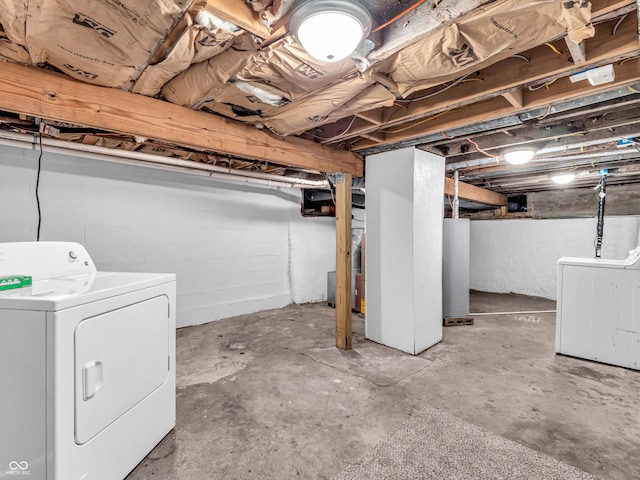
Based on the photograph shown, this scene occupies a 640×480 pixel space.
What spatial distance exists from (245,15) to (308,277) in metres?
4.34

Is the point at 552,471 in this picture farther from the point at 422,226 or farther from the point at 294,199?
the point at 294,199

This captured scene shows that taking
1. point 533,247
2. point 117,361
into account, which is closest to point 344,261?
point 117,361

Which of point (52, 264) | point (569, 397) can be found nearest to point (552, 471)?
point (569, 397)

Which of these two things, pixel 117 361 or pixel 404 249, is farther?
pixel 404 249

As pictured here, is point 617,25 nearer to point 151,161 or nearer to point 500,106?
point 500,106

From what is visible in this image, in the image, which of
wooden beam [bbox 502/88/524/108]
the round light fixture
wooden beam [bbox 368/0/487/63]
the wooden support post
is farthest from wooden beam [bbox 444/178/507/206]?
the round light fixture

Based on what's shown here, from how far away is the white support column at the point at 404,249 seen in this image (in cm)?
304

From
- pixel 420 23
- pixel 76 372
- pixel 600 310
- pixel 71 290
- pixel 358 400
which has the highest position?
pixel 420 23

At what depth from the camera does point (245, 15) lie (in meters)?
1.26

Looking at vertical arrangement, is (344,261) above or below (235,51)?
below

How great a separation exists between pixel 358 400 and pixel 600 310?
2392 mm

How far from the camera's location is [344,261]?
3.21m

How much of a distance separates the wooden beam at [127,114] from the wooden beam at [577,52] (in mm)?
1919

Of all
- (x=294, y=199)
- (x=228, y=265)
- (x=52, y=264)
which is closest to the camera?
(x=52, y=264)
